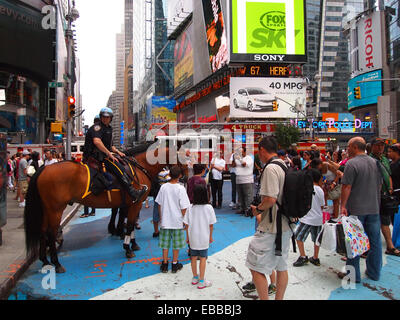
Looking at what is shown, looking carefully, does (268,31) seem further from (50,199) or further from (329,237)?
(329,237)

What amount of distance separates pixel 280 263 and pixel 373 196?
2065mm

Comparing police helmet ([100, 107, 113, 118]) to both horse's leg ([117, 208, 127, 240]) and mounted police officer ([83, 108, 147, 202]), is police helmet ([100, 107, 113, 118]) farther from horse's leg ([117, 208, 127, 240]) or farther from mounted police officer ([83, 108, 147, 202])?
horse's leg ([117, 208, 127, 240])

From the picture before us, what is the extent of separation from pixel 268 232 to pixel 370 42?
71857 mm

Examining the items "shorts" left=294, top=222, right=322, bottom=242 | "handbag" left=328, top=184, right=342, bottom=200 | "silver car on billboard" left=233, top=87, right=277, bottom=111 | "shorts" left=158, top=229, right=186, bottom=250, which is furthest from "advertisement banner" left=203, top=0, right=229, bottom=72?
"shorts" left=158, top=229, right=186, bottom=250

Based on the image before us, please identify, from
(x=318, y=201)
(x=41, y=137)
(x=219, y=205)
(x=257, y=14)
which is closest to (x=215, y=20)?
(x=257, y=14)

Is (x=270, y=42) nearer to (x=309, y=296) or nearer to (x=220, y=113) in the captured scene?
(x=220, y=113)

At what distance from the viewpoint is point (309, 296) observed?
4.28 metres

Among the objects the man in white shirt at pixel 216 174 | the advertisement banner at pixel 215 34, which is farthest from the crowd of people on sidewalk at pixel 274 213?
the advertisement banner at pixel 215 34

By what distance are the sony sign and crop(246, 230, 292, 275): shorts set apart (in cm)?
6894

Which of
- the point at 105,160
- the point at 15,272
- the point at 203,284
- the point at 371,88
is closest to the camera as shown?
the point at 203,284

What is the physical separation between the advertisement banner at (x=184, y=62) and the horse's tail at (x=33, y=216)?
5885 centimetres

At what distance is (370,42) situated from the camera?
62.8 m

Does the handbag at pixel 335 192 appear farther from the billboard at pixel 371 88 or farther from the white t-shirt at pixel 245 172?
the billboard at pixel 371 88
